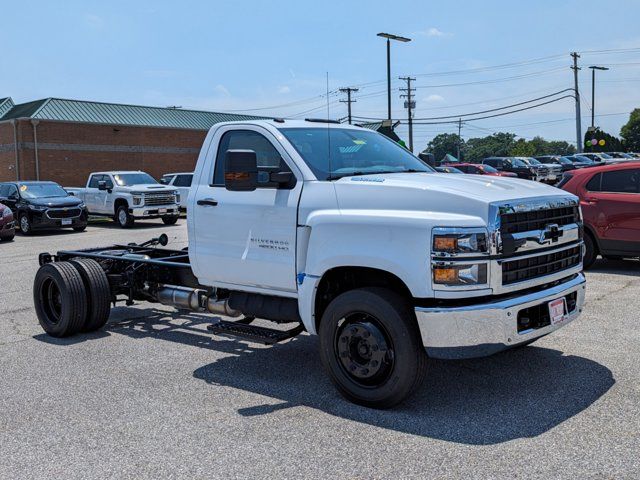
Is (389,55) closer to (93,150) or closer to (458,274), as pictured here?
(93,150)

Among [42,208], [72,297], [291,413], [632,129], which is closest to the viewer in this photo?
[291,413]

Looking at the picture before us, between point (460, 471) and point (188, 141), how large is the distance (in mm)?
47800

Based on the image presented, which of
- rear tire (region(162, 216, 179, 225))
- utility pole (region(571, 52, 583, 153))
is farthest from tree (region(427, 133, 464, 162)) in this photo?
rear tire (region(162, 216, 179, 225))

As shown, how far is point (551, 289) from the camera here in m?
5.12

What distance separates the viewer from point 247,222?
19.1 feet

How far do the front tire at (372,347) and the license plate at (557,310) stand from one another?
3.28 feet

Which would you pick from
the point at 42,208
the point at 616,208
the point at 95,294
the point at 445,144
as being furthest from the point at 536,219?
the point at 445,144

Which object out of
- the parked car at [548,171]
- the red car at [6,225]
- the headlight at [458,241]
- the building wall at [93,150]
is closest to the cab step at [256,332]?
the headlight at [458,241]

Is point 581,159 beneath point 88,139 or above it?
beneath

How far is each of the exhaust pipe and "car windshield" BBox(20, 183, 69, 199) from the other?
17.0 metres

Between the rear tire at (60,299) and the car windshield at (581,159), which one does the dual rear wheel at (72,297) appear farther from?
the car windshield at (581,159)

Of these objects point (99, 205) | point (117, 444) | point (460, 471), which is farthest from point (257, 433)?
point (99, 205)

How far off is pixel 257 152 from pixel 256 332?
5.09 ft

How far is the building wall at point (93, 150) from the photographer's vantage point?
41.4 meters
